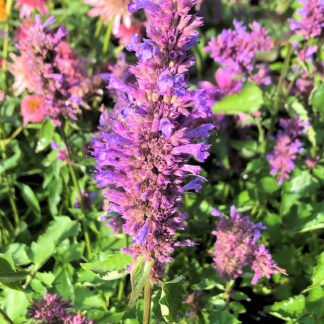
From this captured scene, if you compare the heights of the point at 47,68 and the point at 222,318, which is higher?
the point at 47,68

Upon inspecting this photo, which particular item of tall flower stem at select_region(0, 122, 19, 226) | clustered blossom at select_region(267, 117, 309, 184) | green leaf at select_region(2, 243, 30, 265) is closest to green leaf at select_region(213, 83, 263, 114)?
clustered blossom at select_region(267, 117, 309, 184)

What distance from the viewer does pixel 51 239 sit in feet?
6.55

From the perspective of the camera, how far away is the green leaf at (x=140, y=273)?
128cm

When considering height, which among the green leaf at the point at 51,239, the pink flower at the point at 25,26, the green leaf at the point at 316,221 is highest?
the pink flower at the point at 25,26

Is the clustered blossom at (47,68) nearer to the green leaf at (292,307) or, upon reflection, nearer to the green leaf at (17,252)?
the green leaf at (17,252)

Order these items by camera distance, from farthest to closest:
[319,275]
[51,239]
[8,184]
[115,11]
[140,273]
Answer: [115,11] → [8,184] → [51,239] → [319,275] → [140,273]

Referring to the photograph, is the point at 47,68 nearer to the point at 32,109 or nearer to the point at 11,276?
the point at 32,109

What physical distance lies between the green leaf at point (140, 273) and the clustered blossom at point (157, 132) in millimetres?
29

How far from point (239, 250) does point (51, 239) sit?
0.97 m

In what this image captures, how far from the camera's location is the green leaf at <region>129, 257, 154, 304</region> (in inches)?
50.5

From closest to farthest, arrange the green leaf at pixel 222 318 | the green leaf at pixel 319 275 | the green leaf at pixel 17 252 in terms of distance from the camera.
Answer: the green leaf at pixel 319 275, the green leaf at pixel 222 318, the green leaf at pixel 17 252

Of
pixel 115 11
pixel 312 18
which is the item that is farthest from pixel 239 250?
pixel 115 11

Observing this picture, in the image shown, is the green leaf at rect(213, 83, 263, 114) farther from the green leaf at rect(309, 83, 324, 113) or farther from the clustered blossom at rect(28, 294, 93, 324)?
the clustered blossom at rect(28, 294, 93, 324)

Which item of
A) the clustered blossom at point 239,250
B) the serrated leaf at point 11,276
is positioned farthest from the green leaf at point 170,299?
the serrated leaf at point 11,276
